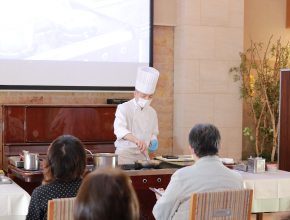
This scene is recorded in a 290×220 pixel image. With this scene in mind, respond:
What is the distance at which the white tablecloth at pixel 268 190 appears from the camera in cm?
344

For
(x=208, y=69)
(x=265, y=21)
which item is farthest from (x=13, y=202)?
(x=265, y=21)

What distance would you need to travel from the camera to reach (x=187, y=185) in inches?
94.3

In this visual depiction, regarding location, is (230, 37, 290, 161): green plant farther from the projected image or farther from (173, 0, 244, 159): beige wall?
the projected image

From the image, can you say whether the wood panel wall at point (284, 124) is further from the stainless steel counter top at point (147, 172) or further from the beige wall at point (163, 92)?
the stainless steel counter top at point (147, 172)

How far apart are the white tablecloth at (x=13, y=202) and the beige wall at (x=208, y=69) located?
3.61m

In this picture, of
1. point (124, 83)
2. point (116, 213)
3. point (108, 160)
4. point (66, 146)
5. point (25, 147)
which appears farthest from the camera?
point (124, 83)

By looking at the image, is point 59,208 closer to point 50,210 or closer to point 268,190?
point 50,210

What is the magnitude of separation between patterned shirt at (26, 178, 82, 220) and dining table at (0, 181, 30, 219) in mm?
668

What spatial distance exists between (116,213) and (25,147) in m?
4.23

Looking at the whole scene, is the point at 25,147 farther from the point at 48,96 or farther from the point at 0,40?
the point at 0,40

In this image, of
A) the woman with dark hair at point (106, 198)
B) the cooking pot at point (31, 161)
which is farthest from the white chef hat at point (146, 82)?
the woman with dark hair at point (106, 198)

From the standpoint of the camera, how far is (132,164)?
141 inches

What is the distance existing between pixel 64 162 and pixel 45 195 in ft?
0.62

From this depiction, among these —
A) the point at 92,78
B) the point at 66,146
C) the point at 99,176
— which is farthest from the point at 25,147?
the point at 99,176
